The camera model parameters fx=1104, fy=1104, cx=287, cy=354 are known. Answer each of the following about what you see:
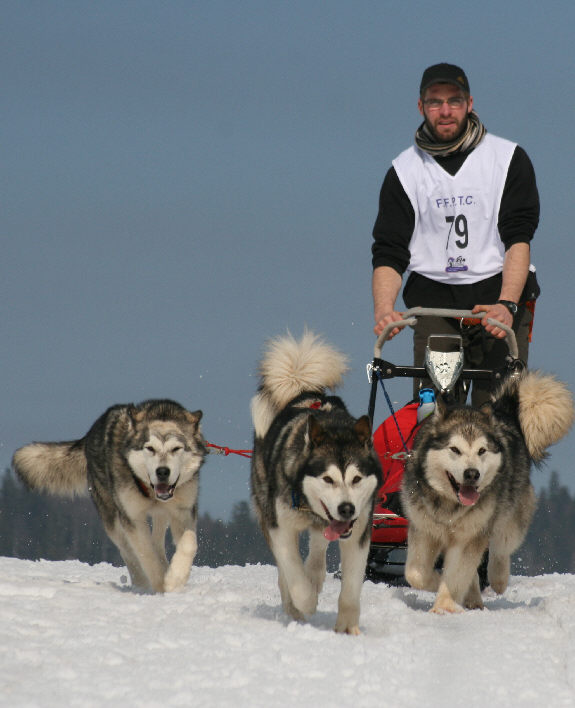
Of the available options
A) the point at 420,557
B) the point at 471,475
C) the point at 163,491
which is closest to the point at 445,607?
the point at 420,557

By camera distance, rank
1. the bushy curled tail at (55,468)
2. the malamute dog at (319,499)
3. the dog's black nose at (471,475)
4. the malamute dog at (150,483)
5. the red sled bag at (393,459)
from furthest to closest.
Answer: the bushy curled tail at (55,468)
the red sled bag at (393,459)
the malamute dog at (150,483)
the dog's black nose at (471,475)
the malamute dog at (319,499)

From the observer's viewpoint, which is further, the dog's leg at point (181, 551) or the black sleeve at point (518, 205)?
the black sleeve at point (518, 205)

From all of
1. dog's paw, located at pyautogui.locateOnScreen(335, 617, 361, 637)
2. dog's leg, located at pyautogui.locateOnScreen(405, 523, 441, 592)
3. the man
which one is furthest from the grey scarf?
dog's paw, located at pyautogui.locateOnScreen(335, 617, 361, 637)

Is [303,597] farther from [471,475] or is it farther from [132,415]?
[132,415]

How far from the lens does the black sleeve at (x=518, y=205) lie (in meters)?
6.33

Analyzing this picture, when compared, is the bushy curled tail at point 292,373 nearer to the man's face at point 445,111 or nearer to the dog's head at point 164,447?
the dog's head at point 164,447

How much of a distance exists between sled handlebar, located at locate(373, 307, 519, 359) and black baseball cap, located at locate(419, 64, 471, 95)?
4.32ft

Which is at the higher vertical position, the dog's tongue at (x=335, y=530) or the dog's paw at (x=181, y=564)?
the dog's tongue at (x=335, y=530)

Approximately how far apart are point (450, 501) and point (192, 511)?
146cm

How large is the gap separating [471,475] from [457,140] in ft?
6.81

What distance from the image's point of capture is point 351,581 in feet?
15.1

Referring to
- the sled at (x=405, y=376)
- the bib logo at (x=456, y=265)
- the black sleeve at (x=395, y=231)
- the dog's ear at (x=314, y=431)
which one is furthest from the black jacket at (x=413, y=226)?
the dog's ear at (x=314, y=431)

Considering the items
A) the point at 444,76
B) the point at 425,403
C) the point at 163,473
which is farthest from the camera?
the point at 444,76

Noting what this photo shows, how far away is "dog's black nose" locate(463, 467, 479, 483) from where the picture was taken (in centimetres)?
539
